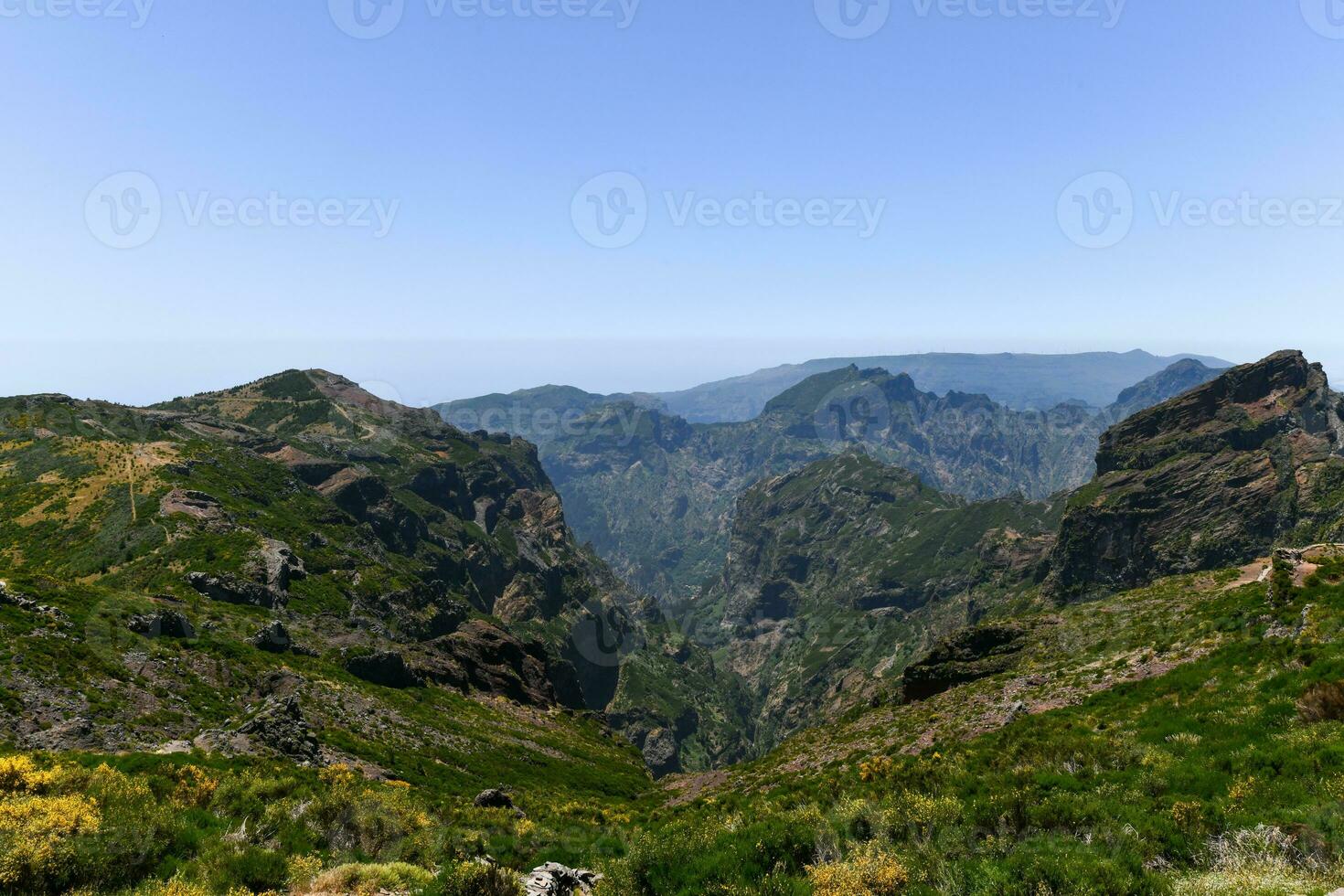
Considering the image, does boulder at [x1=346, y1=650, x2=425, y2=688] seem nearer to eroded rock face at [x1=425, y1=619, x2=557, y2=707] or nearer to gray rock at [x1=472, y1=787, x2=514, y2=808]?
eroded rock face at [x1=425, y1=619, x2=557, y2=707]

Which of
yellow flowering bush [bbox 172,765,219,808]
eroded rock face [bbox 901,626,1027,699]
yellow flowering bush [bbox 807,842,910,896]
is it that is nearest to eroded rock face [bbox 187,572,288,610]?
yellow flowering bush [bbox 172,765,219,808]

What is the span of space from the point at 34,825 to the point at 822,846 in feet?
72.1

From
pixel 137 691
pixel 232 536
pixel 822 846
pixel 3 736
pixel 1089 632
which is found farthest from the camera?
pixel 232 536

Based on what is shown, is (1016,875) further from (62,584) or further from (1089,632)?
(62,584)

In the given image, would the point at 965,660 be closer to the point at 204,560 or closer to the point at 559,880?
the point at 559,880

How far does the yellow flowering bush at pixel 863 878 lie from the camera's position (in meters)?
14.9

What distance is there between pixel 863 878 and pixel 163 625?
77.2 meters

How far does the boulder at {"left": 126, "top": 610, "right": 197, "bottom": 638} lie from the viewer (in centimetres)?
6062

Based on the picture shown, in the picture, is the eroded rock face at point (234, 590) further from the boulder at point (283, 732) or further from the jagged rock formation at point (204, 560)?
the boulder at point (283, 732)

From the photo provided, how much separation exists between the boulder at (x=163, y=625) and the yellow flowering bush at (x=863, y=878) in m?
73.0

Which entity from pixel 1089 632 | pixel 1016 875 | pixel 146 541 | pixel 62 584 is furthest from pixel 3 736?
pixel 1089 632

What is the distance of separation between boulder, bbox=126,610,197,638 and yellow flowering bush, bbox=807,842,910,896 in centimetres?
7298

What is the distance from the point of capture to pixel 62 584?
2399 inches

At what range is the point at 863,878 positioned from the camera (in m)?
15.2
